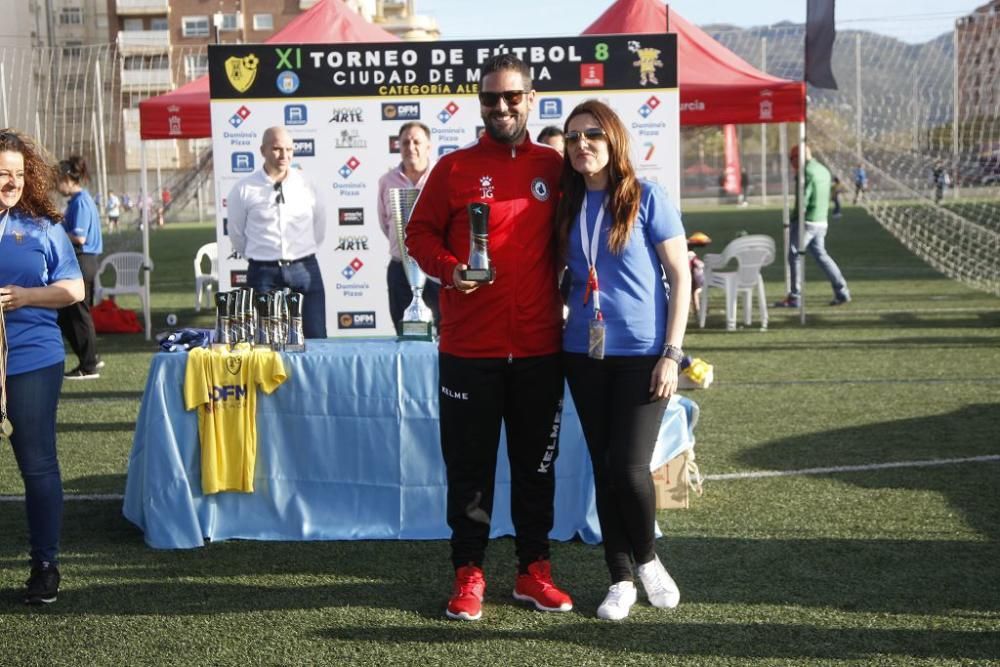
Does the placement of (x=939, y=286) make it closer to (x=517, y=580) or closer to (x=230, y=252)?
(x=230, y=252)

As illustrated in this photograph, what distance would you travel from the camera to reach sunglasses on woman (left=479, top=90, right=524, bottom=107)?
4.43 m

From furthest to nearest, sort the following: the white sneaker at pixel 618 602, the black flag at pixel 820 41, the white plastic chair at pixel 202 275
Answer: the white plastic chair at pixel 202 275
the black flag at pixel 820 41
the white sneaker at pixel 618 602

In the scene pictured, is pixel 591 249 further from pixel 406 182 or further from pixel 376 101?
pixel 376 101

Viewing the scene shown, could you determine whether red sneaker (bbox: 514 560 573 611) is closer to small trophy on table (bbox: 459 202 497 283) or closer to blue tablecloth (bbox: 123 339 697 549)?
blue tablecloth (bbox: 123 339 697 549)

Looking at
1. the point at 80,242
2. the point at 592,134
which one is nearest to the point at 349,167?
the point at 80,242

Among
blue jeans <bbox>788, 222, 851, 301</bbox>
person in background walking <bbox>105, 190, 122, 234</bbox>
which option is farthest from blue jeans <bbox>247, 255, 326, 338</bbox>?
person in background walking <bbox>105, 190, 122, 234</bbox>

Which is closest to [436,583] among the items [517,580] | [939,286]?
[517,580]

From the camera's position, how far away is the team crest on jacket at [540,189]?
14.8ft

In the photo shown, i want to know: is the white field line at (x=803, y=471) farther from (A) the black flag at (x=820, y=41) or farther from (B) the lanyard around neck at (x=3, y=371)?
(A) the black flag at (x=820, y=41)

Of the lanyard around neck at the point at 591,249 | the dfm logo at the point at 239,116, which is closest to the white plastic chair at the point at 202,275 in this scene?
the dfm logo at the point at 239,116

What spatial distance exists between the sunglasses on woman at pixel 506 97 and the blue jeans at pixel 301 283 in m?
3.54

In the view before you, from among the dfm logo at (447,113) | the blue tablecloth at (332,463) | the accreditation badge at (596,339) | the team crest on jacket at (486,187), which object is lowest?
the blue tablecloth at (332,463)

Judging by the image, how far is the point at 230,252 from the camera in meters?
11.7

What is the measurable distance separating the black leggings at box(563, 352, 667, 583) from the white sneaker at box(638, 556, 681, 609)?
36 millimetres
